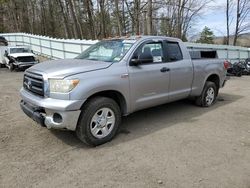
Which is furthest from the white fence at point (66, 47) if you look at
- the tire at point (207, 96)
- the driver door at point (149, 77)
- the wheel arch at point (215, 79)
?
the driver door at point (149, 77)

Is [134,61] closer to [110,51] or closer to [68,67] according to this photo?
[110,51]

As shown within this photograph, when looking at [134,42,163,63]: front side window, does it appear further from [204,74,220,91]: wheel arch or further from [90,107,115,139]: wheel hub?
[204,74,220,91]: wheel arch

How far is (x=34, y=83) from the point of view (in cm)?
498

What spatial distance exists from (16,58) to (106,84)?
50.7 feet

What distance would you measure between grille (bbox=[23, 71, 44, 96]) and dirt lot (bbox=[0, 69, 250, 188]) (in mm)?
882

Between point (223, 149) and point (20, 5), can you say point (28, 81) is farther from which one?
point (20, 5)

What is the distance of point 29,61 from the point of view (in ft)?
62.4

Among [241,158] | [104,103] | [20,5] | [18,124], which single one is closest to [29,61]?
[18,124]

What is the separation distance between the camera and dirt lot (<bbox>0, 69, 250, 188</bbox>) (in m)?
3.81

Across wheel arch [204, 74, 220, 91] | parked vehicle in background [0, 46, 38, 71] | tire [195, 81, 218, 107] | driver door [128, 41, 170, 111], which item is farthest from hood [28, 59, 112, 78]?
parked vehicle in background [0, 46, 38, 71]

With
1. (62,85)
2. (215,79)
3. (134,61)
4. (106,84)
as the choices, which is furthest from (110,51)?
(215,79)

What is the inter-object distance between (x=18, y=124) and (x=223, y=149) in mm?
4024

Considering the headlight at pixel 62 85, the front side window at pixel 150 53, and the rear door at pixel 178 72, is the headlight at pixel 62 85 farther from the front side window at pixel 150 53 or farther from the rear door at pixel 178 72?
the rear door at pixel 178 72

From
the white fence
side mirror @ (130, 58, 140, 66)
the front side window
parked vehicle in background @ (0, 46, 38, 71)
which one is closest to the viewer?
side mirror @ (130, 58, 140, 66)
